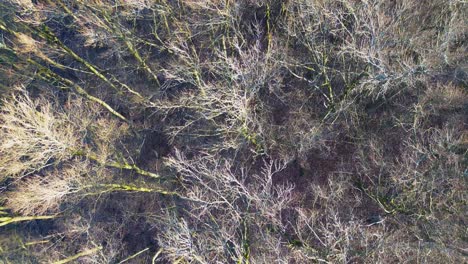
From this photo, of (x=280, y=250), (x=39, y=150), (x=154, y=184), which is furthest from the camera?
(x=154, y=184)

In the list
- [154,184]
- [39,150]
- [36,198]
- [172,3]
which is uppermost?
[172,3]

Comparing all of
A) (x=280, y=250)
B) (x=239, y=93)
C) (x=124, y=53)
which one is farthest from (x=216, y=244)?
(x=124, y=53)

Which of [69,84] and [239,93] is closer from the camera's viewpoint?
[239,93]

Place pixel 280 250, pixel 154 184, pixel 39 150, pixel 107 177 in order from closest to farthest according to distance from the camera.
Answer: pixel 39 150 < pixel 280 250 < pixel 107 177 < pixel 154 184

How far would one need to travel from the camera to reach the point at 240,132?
13.9m

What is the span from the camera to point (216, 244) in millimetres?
13141

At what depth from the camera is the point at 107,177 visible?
1447 cm

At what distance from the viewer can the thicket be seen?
1198cm

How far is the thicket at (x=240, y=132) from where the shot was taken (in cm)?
1198

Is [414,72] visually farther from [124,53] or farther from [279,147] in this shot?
[124,53]

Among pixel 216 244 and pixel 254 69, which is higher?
pixel 254 69

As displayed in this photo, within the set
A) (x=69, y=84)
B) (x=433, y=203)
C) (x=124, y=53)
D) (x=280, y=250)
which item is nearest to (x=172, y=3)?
(x=124, y=53)

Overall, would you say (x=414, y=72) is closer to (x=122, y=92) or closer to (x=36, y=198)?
(x=122, y=92)

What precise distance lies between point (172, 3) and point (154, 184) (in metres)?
6.79
